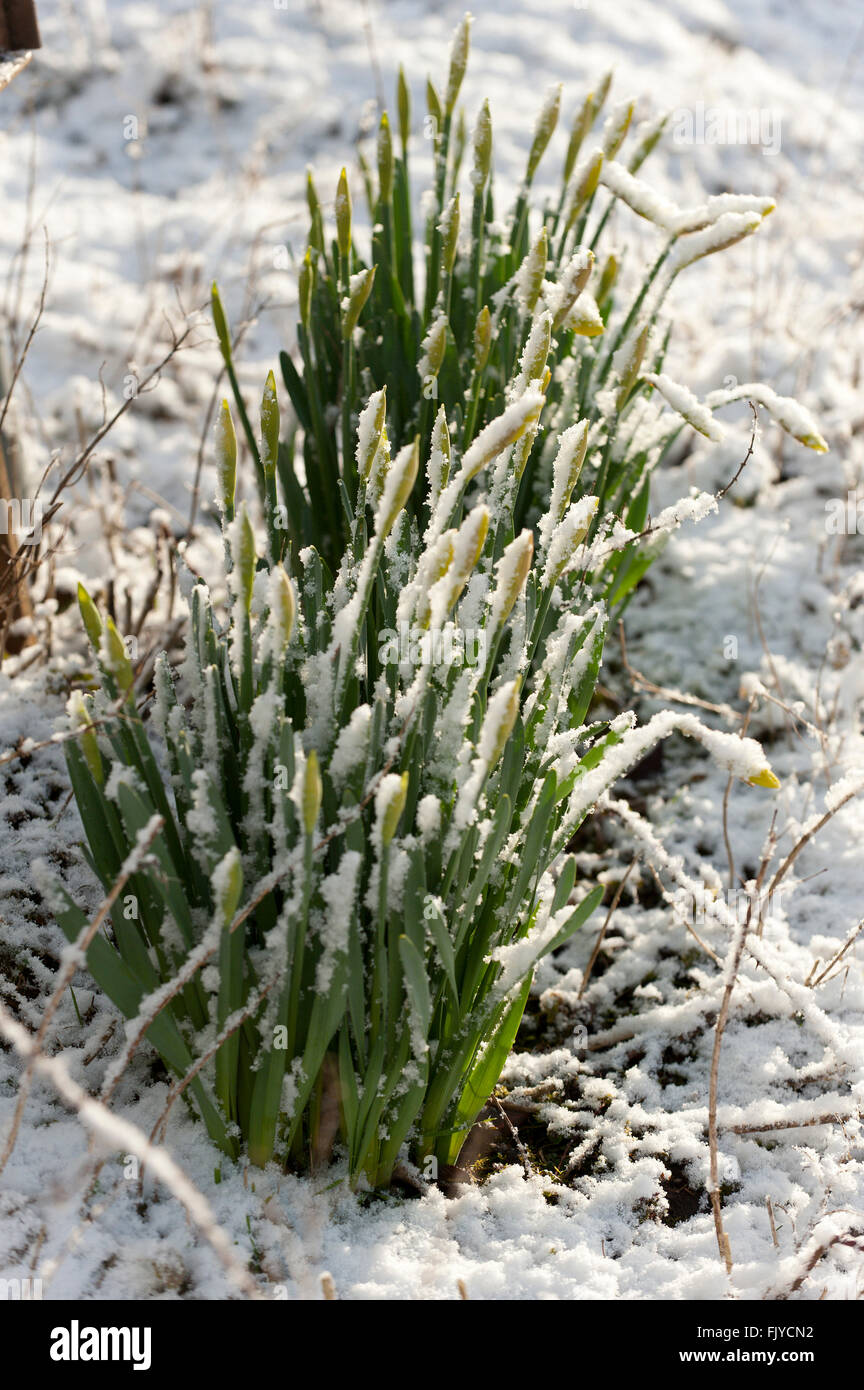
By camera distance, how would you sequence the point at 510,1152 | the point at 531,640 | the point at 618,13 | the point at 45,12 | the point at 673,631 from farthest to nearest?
the point at 618,13 < the point at 45,12 < the point at 673,631 < the point at 510,1152 < the point at 531,640

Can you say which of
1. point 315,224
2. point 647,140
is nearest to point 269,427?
point 315,224

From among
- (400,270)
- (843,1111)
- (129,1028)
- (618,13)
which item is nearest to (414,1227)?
(129,1028)

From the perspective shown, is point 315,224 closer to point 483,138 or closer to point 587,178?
point 483,138

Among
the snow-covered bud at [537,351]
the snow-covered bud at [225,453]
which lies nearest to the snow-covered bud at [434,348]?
the snow-covered bud at [537,351]

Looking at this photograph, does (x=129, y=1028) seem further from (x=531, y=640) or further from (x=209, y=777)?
(x=531, y=640)

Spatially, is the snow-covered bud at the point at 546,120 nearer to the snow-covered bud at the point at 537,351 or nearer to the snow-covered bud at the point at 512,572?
the snow-covered bud at the point at 537,351
